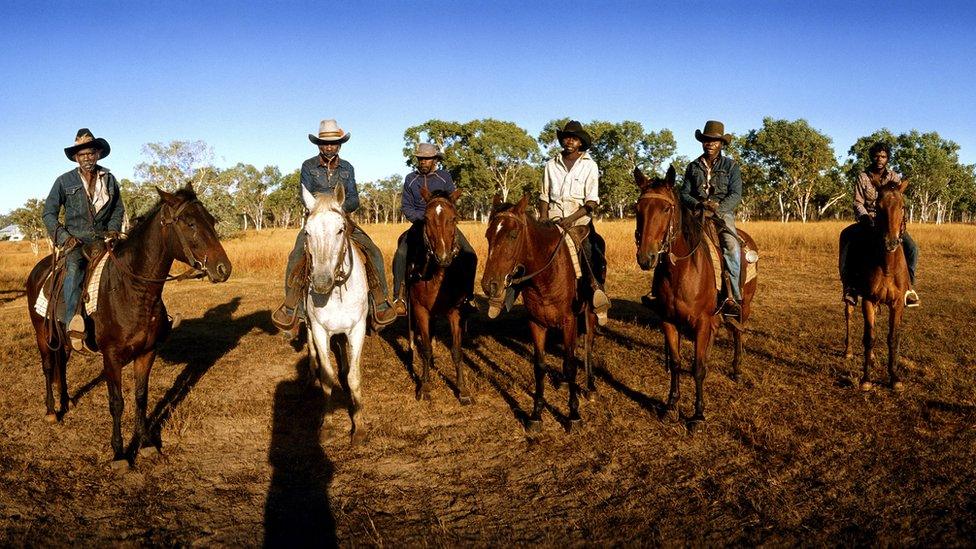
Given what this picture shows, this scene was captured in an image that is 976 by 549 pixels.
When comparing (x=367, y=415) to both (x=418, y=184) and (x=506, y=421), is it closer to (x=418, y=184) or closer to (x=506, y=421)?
(x=506, y=421)

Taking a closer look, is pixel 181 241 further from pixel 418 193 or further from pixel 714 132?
pixel 714 132

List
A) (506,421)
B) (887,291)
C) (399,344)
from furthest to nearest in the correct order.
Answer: (399,344), (887,291), (506,421)

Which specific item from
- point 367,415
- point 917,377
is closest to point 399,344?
point 367,415

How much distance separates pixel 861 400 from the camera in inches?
259

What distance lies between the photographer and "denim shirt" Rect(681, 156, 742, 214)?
7.29 metres

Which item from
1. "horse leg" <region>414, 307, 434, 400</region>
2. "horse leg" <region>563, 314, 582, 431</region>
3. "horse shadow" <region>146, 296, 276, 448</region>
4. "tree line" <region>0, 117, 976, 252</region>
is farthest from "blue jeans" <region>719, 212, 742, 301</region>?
"tree line" <region>0, 117, 976, 252</region>

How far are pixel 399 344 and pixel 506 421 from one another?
14.7 feet

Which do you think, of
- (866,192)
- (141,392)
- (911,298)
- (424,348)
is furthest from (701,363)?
(141,392)

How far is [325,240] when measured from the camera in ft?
17.0

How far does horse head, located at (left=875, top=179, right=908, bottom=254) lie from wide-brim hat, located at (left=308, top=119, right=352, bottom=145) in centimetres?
672

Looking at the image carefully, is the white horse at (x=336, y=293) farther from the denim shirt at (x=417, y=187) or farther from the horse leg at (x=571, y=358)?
the horse leg at (x=571, y=358)

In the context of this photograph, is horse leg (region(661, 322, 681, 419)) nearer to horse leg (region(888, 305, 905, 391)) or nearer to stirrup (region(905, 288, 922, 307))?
horse leg (region(888, 305, 905, 391))

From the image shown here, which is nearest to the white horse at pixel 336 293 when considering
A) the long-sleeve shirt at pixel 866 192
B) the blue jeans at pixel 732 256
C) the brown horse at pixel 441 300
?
the brown horse at pixel 441 300

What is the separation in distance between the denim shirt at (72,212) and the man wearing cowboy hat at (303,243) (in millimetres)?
2048
